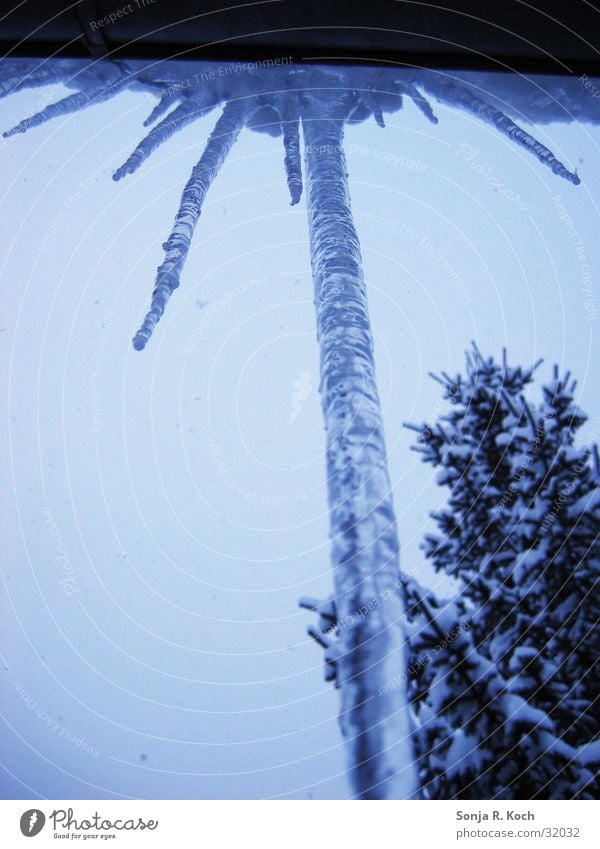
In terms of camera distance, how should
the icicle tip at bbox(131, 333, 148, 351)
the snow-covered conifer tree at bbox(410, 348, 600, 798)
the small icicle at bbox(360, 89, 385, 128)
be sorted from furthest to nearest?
the small icicle at bbox(360, 89, 385, 128)
the icicle tip at bbox(131, 333, 148, 351)
the snow-covered conifer tree at bbox(410, 348, 600, 798)

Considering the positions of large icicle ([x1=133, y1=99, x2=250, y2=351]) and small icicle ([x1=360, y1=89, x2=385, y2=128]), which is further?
small icicle ([x1=360, y1=89, x2=385, y2=128])

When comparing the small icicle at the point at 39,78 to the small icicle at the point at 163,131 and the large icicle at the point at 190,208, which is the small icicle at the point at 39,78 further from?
the large icicle at the point at 190,208

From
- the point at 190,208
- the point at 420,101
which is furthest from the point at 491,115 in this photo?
the point at 190,208

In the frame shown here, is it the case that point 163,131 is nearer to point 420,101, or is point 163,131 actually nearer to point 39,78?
point 39,78

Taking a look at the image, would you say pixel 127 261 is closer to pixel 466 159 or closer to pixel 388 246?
pixel 388 246

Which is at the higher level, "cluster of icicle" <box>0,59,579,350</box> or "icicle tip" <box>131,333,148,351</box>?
"cluster of icicle" <box>0,59,579,350</box>

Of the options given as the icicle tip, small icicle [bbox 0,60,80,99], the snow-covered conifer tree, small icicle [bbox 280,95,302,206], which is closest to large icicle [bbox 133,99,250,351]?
the icicle tip

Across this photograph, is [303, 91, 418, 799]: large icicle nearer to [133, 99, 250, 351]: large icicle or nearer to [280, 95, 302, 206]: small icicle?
[280, 95, 302, 206]: small icicle
